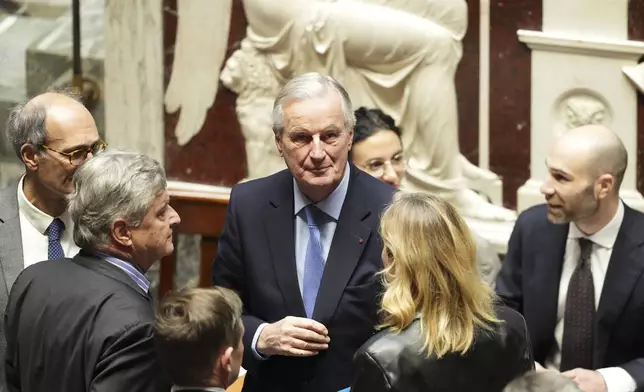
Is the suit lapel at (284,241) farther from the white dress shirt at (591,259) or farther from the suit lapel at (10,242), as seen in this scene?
the white dress shirt at (591,259)

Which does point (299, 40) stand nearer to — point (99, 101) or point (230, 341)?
point (99, 101)

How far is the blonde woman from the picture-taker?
2619mm

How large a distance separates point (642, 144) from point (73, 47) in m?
2.73

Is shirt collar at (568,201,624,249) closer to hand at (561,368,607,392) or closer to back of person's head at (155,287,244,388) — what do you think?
hand at (561,368,607,392)

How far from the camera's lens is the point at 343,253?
3.21m

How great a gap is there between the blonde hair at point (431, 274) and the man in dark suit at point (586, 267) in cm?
99

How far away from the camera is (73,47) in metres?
5.67

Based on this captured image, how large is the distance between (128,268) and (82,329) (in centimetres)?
21

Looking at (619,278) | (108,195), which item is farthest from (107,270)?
(619,278)

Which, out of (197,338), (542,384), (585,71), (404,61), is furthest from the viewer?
(404,61)

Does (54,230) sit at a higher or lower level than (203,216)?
higher

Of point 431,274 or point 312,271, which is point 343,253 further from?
point 431,274

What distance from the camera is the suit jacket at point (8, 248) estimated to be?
332 centimetres

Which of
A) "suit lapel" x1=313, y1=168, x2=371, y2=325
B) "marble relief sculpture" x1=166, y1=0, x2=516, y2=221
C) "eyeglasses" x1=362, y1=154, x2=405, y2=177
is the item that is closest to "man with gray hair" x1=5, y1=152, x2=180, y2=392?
"suit lapel" x1=313, y1=168, x2=371, y2=325
